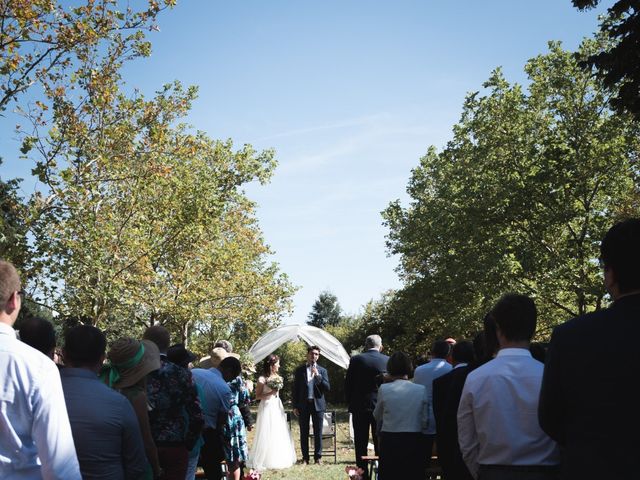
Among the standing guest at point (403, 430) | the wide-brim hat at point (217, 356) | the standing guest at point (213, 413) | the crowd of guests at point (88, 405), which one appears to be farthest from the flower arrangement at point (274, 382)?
the crowd of guests at point (88, 405)

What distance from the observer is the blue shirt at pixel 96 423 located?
3.83 m

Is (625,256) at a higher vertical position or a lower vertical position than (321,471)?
higher

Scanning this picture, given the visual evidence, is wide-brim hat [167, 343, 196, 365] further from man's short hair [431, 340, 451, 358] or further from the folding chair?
the folding chair

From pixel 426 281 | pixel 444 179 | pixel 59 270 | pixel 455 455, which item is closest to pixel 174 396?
pixel 455 455

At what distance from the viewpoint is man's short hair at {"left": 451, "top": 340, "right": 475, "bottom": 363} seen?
664 cm

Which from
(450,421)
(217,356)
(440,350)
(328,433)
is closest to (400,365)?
(450,421)

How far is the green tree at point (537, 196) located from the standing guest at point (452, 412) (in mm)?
16693

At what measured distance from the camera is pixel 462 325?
26.0 metres

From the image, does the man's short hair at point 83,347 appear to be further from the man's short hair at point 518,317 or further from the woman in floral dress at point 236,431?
the woman in floral dress at point 236,431

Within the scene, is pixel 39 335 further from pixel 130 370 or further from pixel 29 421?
pixel 130 370

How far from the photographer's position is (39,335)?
386cm

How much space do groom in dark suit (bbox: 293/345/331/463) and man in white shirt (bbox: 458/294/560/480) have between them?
1051cm

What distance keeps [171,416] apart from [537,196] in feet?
69.0

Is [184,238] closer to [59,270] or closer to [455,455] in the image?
[59,270]
